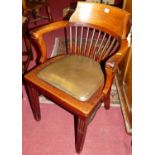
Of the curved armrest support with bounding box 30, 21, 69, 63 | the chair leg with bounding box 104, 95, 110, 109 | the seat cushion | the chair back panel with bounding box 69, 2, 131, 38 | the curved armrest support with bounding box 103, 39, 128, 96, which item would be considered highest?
the chair back panel with bounding box 69, 2, 131, 38

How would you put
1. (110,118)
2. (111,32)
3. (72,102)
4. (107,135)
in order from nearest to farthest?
(72,102)
(111,32)
(107,135)
(110,118)

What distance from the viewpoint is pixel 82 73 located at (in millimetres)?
1427

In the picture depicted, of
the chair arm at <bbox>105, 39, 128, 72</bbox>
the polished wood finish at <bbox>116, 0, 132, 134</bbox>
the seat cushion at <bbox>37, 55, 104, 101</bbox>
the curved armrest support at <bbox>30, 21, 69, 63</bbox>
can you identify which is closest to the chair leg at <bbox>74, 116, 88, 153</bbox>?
the seat cushion at <bbox>37, 55, 104, 101</bbox>

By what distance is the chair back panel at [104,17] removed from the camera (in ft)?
4.58

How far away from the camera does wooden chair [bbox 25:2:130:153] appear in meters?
1.27

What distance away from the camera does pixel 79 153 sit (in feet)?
5.03

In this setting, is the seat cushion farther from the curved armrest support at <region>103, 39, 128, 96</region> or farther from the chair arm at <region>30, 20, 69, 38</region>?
the chair arm at <region>30, 20, 69, 38</region>

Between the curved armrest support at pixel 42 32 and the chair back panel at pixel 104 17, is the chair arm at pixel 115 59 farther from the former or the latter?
the curved armrest support at pixel 42 32

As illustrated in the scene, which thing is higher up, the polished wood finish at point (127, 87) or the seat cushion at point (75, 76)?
the seat cushion at point (75, 76)

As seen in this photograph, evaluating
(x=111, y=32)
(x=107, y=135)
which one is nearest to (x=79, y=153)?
(x=107, y=135)

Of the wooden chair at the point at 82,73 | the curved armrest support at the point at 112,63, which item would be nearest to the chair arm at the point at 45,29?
the wooden chair at the point at 82,73

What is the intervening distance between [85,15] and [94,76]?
1.62ft

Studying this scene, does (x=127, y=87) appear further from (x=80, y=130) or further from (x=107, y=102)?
(x=80, y=130)
